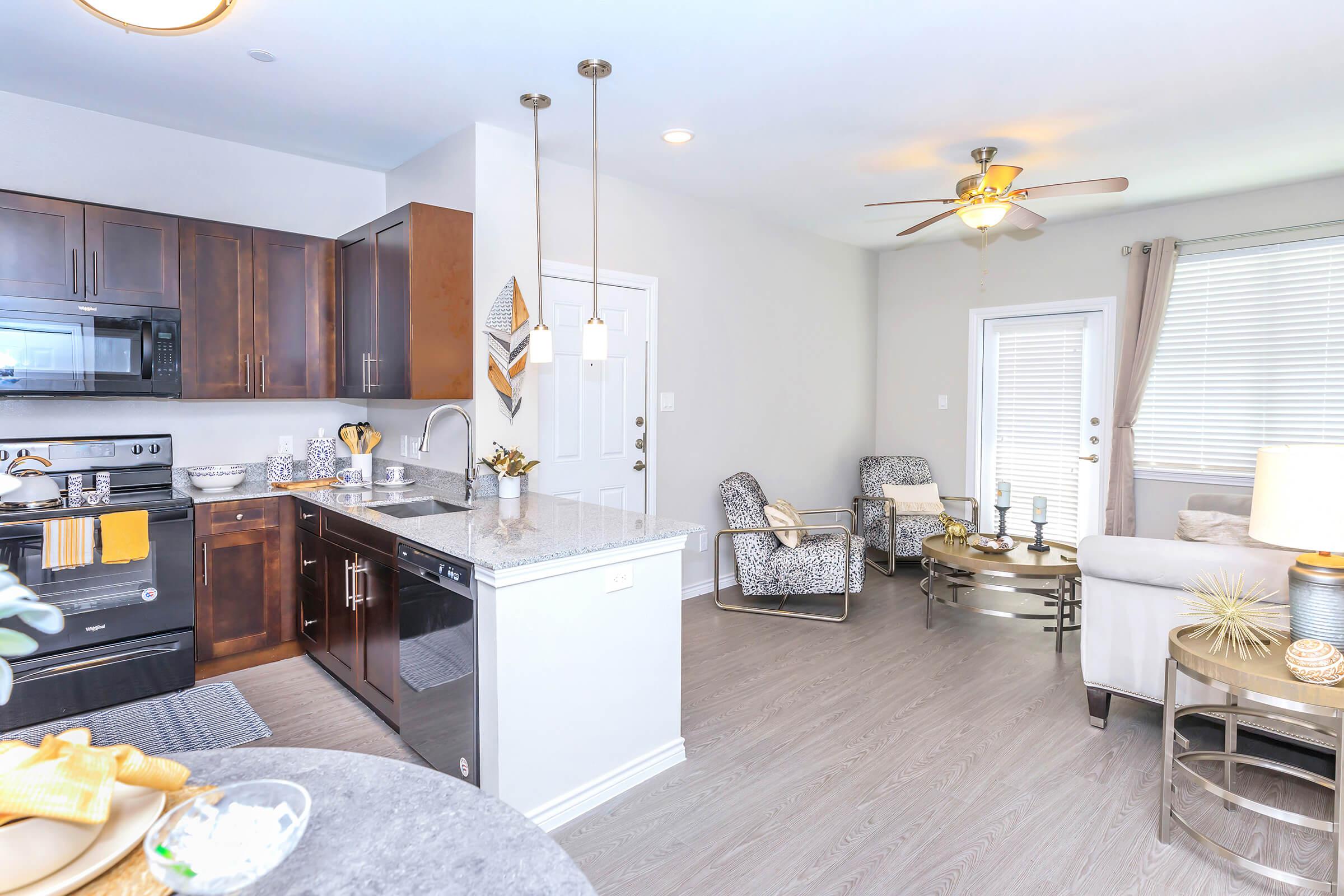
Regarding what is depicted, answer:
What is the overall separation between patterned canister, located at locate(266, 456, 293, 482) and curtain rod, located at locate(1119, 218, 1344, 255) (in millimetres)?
5683

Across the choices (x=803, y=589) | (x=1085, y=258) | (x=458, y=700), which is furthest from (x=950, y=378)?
(x=458, y=700)

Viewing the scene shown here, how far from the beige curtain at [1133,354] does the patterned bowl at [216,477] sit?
5.56 meters

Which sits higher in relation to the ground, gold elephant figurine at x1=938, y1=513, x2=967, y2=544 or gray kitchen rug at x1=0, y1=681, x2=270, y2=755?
gold elephant figurine at x1=938, y1=513, x2=967, y2=544

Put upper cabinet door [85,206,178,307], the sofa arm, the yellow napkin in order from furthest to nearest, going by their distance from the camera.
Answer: upper cabinet door [85,206,178,307] < the sofa arm < the yellow napkin

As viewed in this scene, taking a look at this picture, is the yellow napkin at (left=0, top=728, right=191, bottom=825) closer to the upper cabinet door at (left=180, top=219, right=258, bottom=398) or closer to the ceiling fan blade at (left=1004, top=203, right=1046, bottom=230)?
the upper cabinet door at (left=180, top=219, right=258, bottom=398)

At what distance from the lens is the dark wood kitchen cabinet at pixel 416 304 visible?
3314mm

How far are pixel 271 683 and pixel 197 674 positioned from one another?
388 millimetres

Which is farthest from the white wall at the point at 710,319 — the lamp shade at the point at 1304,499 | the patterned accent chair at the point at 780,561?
the lamp shade at the point at 1304,499

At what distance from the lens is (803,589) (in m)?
4.57

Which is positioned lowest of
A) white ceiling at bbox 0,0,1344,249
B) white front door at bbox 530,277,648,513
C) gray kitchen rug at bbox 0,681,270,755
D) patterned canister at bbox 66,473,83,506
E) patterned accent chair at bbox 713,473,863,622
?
gray kitchen rug at bbox 0,681,270,755

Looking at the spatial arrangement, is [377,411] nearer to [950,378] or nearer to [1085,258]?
[950,378]

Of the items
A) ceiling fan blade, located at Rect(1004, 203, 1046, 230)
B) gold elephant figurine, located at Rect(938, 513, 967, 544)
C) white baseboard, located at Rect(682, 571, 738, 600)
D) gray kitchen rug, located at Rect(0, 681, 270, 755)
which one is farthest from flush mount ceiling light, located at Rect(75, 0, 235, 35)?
gold elephant figurine, located at Rect(938, 513, 967, 544)

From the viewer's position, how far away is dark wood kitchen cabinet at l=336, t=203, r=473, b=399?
130 inches

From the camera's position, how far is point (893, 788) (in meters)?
2.60
